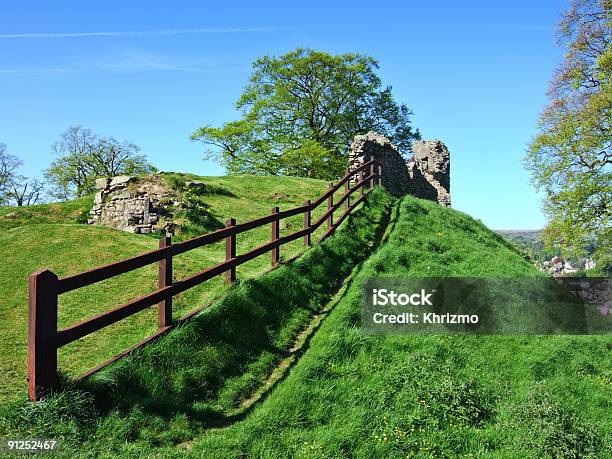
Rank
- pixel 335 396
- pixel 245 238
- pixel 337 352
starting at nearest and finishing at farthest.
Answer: pixel 335 396 < pixel 337 352 < pixel 245 238

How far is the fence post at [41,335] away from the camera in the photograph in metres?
5.49

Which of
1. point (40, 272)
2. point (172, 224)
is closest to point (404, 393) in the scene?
point (40, 272)

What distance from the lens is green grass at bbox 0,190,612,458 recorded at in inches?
225

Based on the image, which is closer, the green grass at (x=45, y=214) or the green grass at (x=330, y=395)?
the green grass at (x=330, y=395)

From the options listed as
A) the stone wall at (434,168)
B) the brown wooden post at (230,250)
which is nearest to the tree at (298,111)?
the stone wall at (434,168)

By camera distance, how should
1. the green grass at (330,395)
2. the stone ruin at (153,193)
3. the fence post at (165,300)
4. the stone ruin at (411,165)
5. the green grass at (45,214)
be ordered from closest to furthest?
the green grass at (330,395) < the fence post at (165,300) < the stone ruin at (153,193) < the green grass at (45,214) < the stone ruin at (411,165)

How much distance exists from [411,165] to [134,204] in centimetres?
1582

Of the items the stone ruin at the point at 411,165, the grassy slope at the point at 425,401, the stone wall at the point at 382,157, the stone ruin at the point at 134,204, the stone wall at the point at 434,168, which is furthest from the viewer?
the stone wall at the point at 434,168

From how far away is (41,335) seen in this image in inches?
219

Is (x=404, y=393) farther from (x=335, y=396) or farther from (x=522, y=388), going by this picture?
(x=522, y=388)

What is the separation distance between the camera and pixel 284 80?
4075cm

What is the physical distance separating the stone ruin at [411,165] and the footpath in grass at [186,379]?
493 inches

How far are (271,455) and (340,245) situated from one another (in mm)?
8039

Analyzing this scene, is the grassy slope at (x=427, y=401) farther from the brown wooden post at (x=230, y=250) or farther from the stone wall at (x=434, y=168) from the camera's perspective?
the stone wall at (x=434, y=168)
